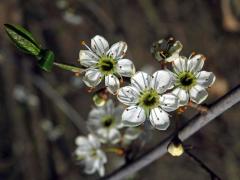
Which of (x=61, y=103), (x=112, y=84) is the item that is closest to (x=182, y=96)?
(x=112, y=84)

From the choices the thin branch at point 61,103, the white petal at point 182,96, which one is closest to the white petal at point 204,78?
the white petal at point 182,96

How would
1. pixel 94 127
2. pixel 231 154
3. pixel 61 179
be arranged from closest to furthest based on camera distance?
pixel 94 127 → pixel 231 154 → pixel 61 179

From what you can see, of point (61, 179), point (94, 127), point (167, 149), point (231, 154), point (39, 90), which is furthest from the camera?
point (39, 90)

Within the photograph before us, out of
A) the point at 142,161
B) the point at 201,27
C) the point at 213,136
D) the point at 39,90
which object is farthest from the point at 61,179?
the point at 142,161

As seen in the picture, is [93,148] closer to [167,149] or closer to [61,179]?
[167,149]

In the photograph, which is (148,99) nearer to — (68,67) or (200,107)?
(200,107)

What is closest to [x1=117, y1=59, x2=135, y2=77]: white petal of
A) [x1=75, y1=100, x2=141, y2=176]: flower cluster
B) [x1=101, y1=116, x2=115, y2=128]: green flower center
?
[x1=75, y1=100, x2=141, y2=176]: flower cluster
